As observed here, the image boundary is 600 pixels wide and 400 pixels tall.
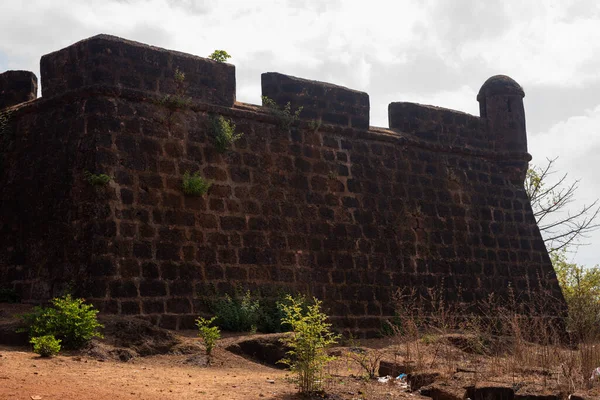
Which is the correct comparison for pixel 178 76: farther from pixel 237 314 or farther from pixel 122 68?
pixel 237 314

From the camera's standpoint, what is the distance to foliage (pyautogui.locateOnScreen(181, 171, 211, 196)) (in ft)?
41.3

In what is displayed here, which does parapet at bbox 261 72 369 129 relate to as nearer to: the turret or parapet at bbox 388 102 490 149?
parapet at bbox 388 102 490 149

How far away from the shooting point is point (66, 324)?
9.80 m

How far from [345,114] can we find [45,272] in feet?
20.0

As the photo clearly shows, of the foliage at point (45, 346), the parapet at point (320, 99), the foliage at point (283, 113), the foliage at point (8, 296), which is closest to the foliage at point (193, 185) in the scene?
the foliage at point (283, 113)

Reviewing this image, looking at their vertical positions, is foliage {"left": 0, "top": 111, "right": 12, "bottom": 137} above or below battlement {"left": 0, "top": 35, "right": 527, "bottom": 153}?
below

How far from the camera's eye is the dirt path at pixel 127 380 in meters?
7.32

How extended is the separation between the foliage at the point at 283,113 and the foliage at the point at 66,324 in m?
5.44

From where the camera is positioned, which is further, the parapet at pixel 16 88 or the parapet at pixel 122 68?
the parapet at pixel 16 88

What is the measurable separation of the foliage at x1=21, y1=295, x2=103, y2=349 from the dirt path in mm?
408

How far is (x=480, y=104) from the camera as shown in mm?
17984

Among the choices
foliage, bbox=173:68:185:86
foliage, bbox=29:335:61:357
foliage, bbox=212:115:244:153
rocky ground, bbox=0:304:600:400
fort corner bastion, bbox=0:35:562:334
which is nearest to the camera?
rocky ground, bbox=0:304:600:400

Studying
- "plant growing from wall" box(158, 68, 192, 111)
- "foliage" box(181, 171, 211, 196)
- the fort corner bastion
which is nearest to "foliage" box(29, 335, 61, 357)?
the fort corner bastion

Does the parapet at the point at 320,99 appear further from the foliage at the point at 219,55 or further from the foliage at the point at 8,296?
the foliage at the point at 8,296
